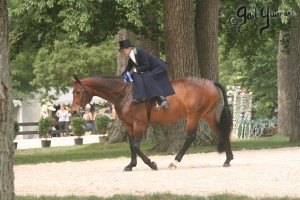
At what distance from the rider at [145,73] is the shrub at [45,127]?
2317 centimetres

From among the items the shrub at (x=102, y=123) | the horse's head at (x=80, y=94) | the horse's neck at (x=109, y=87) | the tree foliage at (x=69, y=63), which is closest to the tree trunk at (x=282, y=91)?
the shrub at (x=102, y=123)

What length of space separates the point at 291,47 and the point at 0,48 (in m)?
26.3

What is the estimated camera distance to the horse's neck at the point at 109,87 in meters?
19.7

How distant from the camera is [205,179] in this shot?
16.3 meters

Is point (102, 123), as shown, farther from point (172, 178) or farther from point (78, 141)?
point (172, 178)

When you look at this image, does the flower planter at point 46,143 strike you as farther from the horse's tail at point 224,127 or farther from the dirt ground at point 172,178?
the horse's tail at point 224,127

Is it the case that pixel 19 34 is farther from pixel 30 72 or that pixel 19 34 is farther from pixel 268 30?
pixel 30 72

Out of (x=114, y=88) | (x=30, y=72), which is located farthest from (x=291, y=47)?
(x=30, y=72)

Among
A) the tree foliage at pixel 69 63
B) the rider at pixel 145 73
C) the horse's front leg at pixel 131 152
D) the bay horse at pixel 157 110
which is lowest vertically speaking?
the horse's front leg at pixel 131 152

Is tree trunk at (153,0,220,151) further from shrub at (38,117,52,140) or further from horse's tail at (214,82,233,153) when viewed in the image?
shrub at (38,117,52,140)

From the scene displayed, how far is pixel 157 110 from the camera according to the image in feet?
65.8

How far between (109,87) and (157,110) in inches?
44.7

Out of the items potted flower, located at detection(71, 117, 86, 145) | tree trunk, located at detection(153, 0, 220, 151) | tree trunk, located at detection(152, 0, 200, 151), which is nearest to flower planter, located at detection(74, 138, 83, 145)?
potted flower, located at detection(71, 117, 86, 145)

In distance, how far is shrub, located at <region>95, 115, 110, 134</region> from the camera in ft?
148
